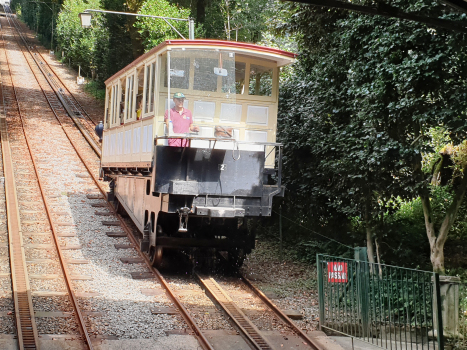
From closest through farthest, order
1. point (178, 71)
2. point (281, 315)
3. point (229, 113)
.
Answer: point (281, 315)
point (178, 71)
point (229, 113)

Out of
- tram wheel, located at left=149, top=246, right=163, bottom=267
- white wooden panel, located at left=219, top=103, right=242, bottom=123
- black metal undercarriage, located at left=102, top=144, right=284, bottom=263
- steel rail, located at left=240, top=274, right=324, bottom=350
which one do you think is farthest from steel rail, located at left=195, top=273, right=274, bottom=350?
white wooden panel, located at left=219, top=103, right=242, bottom=123

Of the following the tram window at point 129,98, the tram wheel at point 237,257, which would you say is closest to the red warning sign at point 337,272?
the tram wheel at point 237,257

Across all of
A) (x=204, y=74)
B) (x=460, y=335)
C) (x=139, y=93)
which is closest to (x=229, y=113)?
(x=204, y=74)

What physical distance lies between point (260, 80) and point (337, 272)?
4.22m

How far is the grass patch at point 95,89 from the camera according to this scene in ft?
117

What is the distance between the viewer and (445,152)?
11875mm

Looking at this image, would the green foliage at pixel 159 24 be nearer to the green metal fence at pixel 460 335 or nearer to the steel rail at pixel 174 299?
the steel rail at pixel 174 299

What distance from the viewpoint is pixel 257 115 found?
429 inches

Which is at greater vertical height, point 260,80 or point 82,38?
point 82,38

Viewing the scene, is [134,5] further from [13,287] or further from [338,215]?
[13,287]

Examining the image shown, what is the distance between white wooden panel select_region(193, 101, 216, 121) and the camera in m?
10.4

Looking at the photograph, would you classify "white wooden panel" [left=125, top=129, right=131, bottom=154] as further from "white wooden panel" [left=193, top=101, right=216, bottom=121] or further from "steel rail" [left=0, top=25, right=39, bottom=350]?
"steel rail" [left=0, top=25, right=39, bottom=350]

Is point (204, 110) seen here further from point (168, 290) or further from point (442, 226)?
point (442, 226)

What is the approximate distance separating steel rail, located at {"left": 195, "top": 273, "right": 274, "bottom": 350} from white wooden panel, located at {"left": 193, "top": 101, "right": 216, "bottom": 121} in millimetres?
2862
